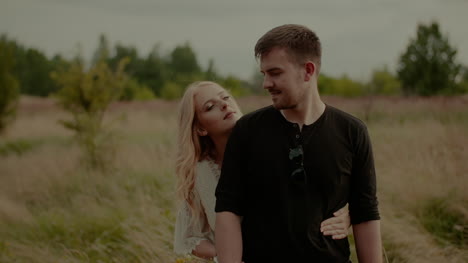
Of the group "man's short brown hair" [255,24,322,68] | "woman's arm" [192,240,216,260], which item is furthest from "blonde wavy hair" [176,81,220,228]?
"man's short brown hair" [255,24,322,68]

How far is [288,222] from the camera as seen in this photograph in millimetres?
1815

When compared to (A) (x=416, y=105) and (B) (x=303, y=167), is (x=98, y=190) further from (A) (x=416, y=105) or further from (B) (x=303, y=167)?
(A) (x=416, y=105)

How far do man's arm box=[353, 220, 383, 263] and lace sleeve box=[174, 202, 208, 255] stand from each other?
100 cm

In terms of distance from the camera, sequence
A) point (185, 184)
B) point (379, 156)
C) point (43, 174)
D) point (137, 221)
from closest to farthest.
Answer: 1. point (185, 184)
2. point (137, 221)
3. point (379, 156)
4. point (43, 174)

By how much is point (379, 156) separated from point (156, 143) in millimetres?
4945

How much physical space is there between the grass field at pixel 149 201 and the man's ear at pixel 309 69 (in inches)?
94.5

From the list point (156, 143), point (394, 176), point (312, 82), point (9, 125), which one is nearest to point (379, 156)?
point (394, 176)

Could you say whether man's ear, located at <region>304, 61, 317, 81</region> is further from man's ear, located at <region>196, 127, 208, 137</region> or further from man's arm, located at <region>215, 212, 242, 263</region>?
man's ear, located at <region>196, 127, 208, 137</region>

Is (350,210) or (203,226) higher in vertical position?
(350,210)

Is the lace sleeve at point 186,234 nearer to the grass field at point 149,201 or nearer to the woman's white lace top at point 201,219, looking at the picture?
the woman's white lace top at point 201,219

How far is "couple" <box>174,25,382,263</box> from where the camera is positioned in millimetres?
1828

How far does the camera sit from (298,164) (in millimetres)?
1826

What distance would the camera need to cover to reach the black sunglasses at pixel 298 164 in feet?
5.91

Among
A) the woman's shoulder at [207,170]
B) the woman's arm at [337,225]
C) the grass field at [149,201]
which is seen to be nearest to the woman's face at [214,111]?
the woman's shoulder at [207,170]
